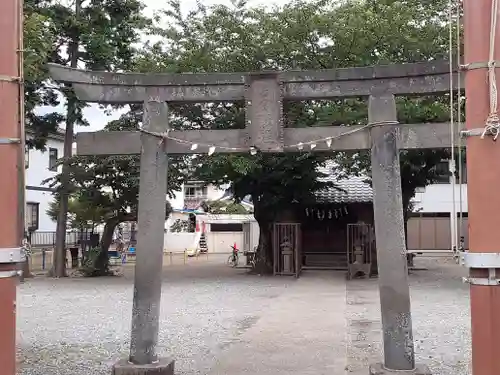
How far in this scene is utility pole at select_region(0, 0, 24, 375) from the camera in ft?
10.6

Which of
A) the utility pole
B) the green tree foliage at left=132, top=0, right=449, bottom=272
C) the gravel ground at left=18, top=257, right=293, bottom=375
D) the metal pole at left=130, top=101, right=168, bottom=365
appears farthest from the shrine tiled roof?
the utility pole

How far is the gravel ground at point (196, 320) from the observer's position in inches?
320

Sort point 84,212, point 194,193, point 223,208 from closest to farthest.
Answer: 1. point 84,212
2. point 223,208
3. point 194,193

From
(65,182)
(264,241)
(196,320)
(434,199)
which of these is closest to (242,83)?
(196,320)

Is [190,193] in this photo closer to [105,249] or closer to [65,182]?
[105,249]

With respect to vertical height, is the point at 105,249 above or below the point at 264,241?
below

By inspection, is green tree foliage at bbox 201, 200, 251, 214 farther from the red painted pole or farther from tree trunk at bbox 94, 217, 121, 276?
the red painted pole

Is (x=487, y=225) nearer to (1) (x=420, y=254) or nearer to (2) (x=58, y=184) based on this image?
(2) (x=58, y=184)

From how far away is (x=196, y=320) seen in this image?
11.9m

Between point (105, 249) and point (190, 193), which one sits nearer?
point (105, 249)

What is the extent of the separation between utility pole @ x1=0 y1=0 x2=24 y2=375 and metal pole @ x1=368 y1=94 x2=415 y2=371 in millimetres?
4099

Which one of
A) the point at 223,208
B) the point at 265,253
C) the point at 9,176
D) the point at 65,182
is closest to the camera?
the point at 9,176

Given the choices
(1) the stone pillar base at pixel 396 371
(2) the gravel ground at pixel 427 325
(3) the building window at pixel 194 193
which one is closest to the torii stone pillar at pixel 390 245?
(1) the stone pillar base at pixel 396 371

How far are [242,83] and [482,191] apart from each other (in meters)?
4.04
